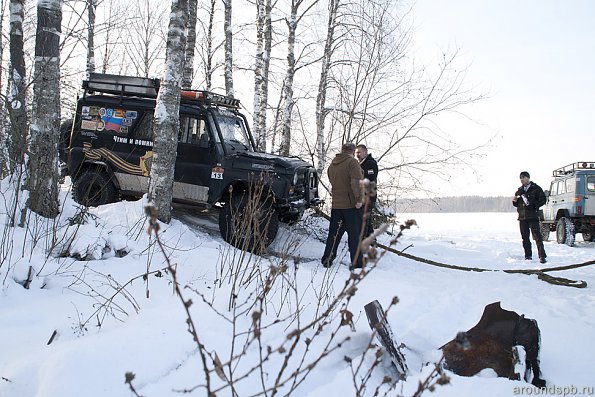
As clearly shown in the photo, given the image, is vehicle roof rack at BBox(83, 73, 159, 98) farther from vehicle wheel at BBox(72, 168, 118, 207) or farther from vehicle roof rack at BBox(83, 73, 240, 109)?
vehicle wheel at BBox(72, 168, 118, 207)

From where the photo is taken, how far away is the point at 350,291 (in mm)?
1479

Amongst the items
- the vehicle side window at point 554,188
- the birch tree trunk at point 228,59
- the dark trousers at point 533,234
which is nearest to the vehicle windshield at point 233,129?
the birch tree trunk at point 228,59

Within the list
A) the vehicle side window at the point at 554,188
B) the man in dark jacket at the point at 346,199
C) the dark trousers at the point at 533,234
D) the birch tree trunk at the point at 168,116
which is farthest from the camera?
the vehicle side window at the point at 554,188

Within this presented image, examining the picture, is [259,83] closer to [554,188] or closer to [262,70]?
[262,70]

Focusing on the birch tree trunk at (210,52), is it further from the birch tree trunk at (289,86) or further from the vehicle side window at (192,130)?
the vehicle side window at (192,130)

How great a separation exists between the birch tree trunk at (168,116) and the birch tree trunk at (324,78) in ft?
21.5

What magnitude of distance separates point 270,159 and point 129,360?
4.64 metres

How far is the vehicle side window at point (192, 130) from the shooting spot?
724 centimetres

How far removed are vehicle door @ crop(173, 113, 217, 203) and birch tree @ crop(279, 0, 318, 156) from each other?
4.23 metres

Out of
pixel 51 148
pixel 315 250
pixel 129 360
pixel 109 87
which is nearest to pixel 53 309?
pixel 129 360

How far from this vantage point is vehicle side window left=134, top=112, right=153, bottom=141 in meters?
7.42

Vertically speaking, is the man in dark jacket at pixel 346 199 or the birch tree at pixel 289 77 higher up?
the birch tree at pixel 289 77

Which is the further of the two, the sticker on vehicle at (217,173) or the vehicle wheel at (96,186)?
the vehicle wheel at (96,186)

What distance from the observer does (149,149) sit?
7348mm
